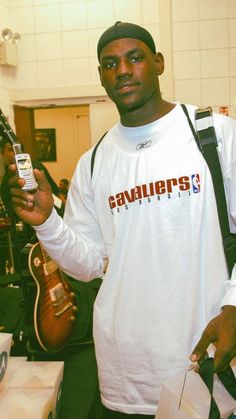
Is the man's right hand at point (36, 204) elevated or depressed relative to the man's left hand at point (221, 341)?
elevated

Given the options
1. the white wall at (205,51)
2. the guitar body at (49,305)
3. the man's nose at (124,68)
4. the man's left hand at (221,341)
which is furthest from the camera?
the white wall at (205,51)

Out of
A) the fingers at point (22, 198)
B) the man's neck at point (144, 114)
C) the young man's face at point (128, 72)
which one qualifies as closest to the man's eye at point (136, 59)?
the young man's face at point (128, 72)

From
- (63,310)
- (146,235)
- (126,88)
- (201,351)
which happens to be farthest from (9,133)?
(63,310)

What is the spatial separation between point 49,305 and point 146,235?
1.48 meters

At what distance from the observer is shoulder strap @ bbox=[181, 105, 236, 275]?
3.72 feet

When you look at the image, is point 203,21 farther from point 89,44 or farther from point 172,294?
point 172,294

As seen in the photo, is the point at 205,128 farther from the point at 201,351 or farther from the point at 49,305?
the point at 49,305

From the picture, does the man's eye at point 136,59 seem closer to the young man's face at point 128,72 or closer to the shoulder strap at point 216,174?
the young man's face at point 128,72

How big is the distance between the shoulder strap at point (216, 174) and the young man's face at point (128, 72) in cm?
21

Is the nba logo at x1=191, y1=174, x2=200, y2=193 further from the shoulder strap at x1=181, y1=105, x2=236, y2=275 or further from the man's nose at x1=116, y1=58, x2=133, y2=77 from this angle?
the man's nose at x1=116, y1=58, x2=133, y2=77

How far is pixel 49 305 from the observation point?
2.51 metres

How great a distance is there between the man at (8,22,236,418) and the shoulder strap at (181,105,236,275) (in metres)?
0.02

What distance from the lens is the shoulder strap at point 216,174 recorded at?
3.72ft

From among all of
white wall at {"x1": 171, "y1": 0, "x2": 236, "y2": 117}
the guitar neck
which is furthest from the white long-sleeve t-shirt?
white wall at {"x1": 171, "y1": 0, "x2": 236, "y2": 117}
